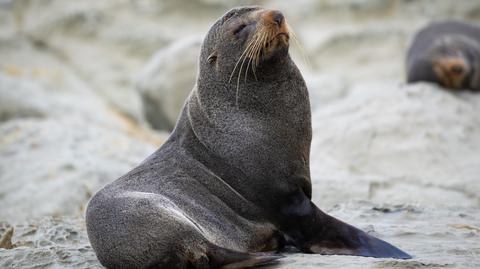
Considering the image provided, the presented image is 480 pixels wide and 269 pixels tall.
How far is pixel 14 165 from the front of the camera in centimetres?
1027

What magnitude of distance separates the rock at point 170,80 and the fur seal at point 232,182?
7317 mm

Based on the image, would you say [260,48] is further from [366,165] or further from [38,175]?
[38,175]

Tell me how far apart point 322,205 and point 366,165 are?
1.66 m

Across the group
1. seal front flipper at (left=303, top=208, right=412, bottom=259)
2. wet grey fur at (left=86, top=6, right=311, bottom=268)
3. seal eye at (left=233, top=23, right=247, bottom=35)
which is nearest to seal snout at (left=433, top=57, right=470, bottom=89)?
wet grey fur at (left=86, top=6, right=311, bottom=268)

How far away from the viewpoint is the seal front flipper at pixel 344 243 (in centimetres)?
496

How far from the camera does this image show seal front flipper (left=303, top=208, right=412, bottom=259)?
496 centimetres

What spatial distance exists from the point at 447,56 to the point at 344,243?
7.62 meters

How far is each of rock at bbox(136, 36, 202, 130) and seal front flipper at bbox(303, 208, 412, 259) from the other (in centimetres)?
805

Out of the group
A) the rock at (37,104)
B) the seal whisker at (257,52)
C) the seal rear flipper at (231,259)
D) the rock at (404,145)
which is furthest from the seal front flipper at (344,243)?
the rock at (37,104)

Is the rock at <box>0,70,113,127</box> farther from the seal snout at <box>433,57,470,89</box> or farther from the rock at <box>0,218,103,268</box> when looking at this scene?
the rock at <box>0,218,103,268</box>

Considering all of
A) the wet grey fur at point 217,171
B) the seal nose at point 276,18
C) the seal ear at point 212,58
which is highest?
the seal nose at point 276,18

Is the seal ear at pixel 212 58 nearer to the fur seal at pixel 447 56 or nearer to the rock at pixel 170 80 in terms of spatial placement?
the fur seal at pixel 447 56

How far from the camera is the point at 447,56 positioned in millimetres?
12109

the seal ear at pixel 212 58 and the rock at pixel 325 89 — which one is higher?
the seal ear at pixel 212 58
